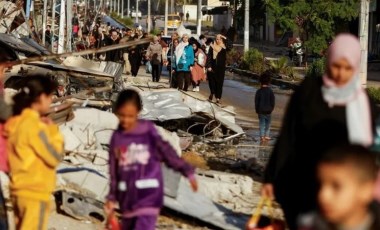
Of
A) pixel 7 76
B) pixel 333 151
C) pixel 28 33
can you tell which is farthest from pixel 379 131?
pixel 28 33

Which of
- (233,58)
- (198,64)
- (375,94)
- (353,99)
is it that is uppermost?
(353,99)

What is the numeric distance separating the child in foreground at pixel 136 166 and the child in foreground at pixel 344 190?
263 centimetres

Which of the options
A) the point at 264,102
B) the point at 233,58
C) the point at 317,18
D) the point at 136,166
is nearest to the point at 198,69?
the point at 264,102

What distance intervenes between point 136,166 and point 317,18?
35.2 meters

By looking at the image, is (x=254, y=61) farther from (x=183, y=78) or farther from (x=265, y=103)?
(x=265, y=103)

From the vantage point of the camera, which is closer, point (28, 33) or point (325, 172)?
point (325, 172)

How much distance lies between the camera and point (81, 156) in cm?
1137

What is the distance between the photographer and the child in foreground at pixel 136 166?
691 cm

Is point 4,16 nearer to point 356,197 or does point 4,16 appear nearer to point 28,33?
point 28,33

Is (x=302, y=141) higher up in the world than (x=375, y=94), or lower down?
higher up

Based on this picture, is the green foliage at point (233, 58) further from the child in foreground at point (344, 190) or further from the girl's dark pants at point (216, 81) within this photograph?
the child in foreground at point (344, 190)

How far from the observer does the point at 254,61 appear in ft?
139

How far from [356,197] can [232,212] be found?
6.30 m

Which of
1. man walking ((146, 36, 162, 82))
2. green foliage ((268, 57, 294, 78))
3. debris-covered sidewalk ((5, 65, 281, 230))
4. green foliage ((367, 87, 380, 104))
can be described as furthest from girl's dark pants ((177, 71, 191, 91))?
green foliage ((268, 57, 294, 78))
